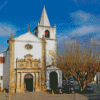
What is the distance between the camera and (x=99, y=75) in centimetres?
5688

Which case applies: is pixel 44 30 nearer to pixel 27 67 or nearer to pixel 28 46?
pixel 28 46

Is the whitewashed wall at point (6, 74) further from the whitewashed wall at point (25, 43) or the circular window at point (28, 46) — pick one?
the circular window at point (28, 46)

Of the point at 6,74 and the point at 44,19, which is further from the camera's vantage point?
the point at 44,19

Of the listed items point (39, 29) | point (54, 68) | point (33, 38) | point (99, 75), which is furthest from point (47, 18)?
point (99, 75)

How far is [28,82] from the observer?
31.5m

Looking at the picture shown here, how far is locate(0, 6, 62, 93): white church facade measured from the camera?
98.9 feet

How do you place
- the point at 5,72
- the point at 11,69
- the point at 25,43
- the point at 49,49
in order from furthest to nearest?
1. the point at 49,49
2. the point at 5,72
3. the point at 25,43
4. the point at 11,69

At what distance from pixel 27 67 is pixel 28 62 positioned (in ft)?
3.26

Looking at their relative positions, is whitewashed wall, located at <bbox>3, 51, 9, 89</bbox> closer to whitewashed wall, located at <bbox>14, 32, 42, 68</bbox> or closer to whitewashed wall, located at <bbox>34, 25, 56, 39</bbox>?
whitewashed wall, located at <bbox>14, 32, 42, 68</bbox>

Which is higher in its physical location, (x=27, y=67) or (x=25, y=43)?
(x=25, y=43)

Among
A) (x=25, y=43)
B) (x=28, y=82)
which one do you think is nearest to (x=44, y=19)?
(x=25, y=43)

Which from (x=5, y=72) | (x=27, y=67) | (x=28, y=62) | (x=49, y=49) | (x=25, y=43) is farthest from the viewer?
(x=49, y=49)

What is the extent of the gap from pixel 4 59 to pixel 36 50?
268 inches

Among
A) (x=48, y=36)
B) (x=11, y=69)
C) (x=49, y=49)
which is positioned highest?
(x=48, y=36)
